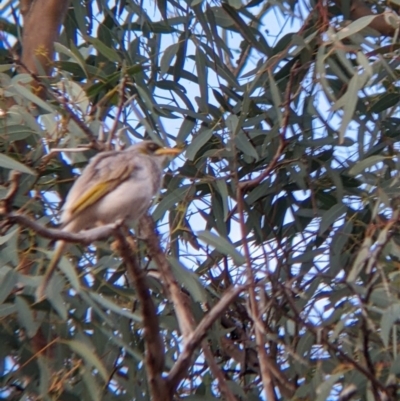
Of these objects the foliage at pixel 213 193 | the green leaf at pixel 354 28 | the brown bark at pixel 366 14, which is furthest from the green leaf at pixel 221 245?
the brown bark at pixel 366 14

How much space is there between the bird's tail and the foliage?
35mm

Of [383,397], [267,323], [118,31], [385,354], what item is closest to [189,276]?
[267,323]

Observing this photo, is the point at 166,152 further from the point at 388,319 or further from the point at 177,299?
the point at 388,319

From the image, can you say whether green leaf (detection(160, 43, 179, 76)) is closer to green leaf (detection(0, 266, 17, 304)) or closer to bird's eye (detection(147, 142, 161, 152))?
bird's eye (detection(147, 142, 161, 152))

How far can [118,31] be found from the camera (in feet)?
15.1

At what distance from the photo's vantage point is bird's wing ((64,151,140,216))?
3525 mm

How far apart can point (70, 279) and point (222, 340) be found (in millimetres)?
923

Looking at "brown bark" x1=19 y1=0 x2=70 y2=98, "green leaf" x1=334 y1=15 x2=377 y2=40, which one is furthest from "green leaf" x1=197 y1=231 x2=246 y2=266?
"brown bark" x1=19 y1=0 x2=70 y2=98

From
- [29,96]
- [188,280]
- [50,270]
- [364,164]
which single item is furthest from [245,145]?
[50,270]

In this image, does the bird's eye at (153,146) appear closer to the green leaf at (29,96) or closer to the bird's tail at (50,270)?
the green leaf at (29,96)

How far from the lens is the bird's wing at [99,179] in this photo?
11.6 feet

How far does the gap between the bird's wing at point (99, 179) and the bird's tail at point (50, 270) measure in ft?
0.38

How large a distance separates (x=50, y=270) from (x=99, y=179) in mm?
344

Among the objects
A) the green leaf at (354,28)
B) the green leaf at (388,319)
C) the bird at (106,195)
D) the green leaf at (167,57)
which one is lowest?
the green leaf at (388,319)
